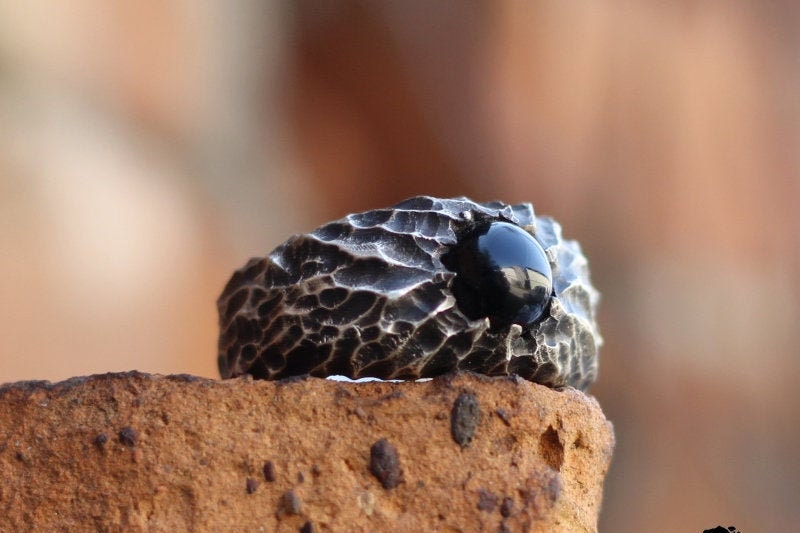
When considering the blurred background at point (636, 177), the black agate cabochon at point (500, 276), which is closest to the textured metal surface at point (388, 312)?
the black agate cabochon at point (500, 276)

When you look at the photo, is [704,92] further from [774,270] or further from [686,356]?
[686,356]

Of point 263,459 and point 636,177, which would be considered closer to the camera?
point 263,459

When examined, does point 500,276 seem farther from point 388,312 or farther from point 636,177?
point 636,177

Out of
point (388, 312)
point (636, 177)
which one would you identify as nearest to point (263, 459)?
point (388, 312)

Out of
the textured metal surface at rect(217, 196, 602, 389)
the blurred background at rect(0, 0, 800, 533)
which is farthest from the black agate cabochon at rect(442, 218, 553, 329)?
the blurred background at rect(0, 0, 800, 533)

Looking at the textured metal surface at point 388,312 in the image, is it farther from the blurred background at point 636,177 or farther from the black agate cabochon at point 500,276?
the blurred background at point 636,177

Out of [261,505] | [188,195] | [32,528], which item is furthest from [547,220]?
[188,195]

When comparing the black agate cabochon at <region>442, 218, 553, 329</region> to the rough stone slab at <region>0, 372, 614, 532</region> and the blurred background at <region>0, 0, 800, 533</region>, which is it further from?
the blurred background at <region>0, 0, 800, 533</region>
